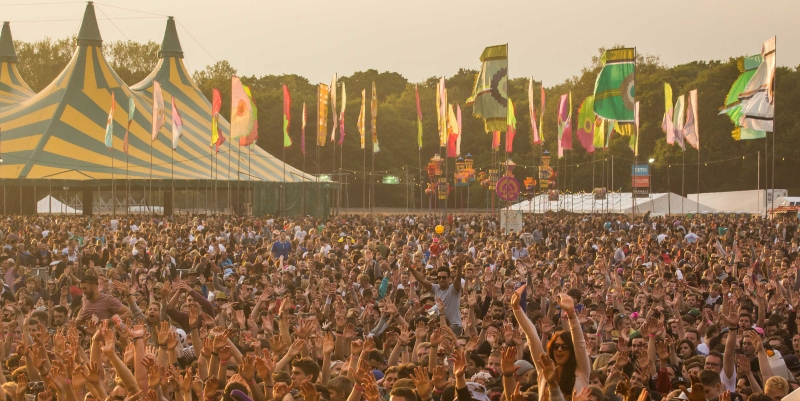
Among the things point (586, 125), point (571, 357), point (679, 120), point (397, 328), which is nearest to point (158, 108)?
point (586, 125)

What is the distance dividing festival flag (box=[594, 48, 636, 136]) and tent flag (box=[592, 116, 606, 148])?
46.7 ft

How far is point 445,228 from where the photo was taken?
93.8ft

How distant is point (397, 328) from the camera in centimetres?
881

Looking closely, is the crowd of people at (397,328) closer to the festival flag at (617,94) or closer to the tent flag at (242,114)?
the festival flag at (617,94)

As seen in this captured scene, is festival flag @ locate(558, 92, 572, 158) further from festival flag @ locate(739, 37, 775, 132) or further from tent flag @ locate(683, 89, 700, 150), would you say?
festival flag @ locate(739, 37, 775, 132)

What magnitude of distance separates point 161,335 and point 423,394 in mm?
2509

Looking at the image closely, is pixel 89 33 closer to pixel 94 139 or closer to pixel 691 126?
pixel 94 139

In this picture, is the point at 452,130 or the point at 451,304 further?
the point at 452,130

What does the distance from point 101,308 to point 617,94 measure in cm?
1652

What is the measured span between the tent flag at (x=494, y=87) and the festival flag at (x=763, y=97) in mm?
6021

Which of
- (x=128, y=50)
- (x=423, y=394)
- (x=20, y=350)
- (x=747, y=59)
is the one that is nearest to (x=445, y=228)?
(x=747, y=59)

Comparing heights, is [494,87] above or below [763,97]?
Result: above

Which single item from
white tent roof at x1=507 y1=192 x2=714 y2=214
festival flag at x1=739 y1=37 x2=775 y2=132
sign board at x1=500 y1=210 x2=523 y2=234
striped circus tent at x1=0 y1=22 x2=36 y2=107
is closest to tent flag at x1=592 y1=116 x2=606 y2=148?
white tent roof at x1=507 y1=192 x2=714 y2=214

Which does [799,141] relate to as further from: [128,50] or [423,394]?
[423,394]
